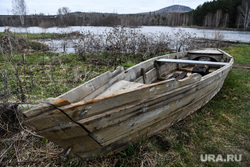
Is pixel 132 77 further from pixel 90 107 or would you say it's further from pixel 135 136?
pixel 90 107

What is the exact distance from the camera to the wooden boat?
4.48 ft

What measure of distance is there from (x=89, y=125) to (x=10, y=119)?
2.07 m

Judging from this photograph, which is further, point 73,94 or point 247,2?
point 247,2

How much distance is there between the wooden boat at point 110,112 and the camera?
4.48ft

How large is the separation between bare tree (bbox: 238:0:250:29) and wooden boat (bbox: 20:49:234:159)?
4838 centimetres

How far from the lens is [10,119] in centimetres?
271

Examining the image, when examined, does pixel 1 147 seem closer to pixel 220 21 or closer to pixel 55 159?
pixel 55 159

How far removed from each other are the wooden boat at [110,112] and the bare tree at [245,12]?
159 feet

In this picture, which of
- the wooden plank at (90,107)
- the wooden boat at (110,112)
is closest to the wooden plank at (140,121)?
the wooden boat at (110,112)

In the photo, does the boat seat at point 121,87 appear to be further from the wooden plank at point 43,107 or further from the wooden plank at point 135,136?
the wooden plank at point 43,107

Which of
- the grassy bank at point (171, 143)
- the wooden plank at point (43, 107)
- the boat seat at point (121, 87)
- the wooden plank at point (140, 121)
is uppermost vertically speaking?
the wooden plank at point (43, 107)

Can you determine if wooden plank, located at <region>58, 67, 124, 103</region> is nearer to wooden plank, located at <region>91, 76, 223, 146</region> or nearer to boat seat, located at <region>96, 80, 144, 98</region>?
boat seat, located at <region>96, 80, 144, 98</region>

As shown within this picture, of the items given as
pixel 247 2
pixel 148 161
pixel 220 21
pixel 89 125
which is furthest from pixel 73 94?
pixel 220 21

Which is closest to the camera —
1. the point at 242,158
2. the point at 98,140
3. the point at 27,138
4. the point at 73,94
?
the point at 98,140
